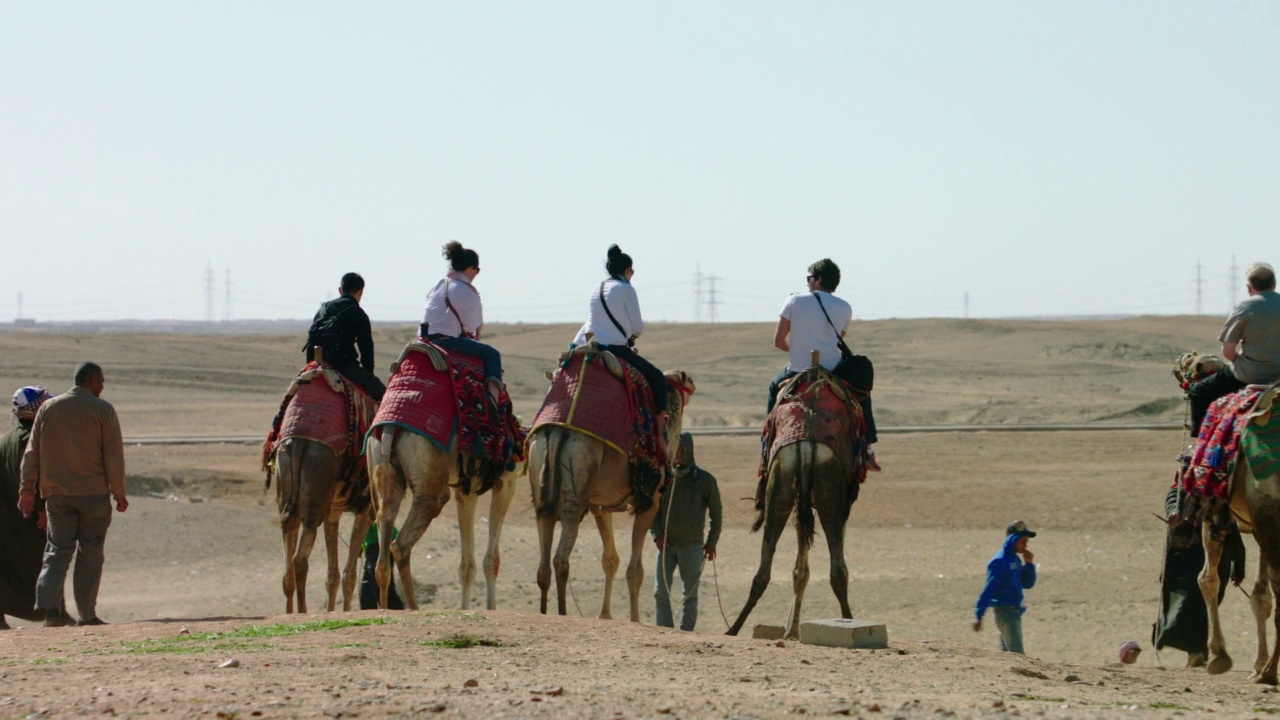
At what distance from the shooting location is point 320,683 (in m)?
8.38

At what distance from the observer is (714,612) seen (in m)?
17.8

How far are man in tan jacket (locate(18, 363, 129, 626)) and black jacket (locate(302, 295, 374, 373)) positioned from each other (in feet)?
6.32

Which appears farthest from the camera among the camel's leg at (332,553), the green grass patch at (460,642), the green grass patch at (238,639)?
the camel's leg at (332,553)

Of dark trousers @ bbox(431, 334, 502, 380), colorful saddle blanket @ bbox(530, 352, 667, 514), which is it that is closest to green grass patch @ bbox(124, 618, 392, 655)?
colorful saddle blanket @ bbox(530, 352, 667, 514)

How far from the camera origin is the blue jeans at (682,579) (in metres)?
14.4

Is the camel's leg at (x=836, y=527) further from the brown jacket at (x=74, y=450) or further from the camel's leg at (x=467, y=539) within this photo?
the brown jacket at (x=74, y=450)

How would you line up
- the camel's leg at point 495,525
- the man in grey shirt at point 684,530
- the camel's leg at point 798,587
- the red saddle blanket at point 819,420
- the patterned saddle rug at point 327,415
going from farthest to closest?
the man in grey shirt at point 684,530 → the camel's leg at point 495,525 → the patterned saddle rug at point 327,415 → the red saddle blanket at point 819,420 → the camel's leg at point 798,587

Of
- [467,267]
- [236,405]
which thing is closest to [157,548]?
[467,267]

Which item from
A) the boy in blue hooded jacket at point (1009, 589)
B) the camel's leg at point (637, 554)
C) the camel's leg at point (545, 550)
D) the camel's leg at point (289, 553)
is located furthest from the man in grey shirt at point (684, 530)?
the camel's leg at point (289, 553)

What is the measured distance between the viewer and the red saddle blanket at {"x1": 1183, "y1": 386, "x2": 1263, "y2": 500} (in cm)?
1095

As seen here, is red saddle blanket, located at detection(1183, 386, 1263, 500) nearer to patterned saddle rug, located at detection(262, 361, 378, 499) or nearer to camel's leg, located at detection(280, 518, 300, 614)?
patterned saddle rug, located at detection(262, 361, 378, 499)

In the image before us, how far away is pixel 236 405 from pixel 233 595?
2898 cm

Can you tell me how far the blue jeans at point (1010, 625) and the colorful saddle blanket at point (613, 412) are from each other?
3138 mm

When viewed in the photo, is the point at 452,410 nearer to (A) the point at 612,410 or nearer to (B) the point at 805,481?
(A) the point at 612,410
